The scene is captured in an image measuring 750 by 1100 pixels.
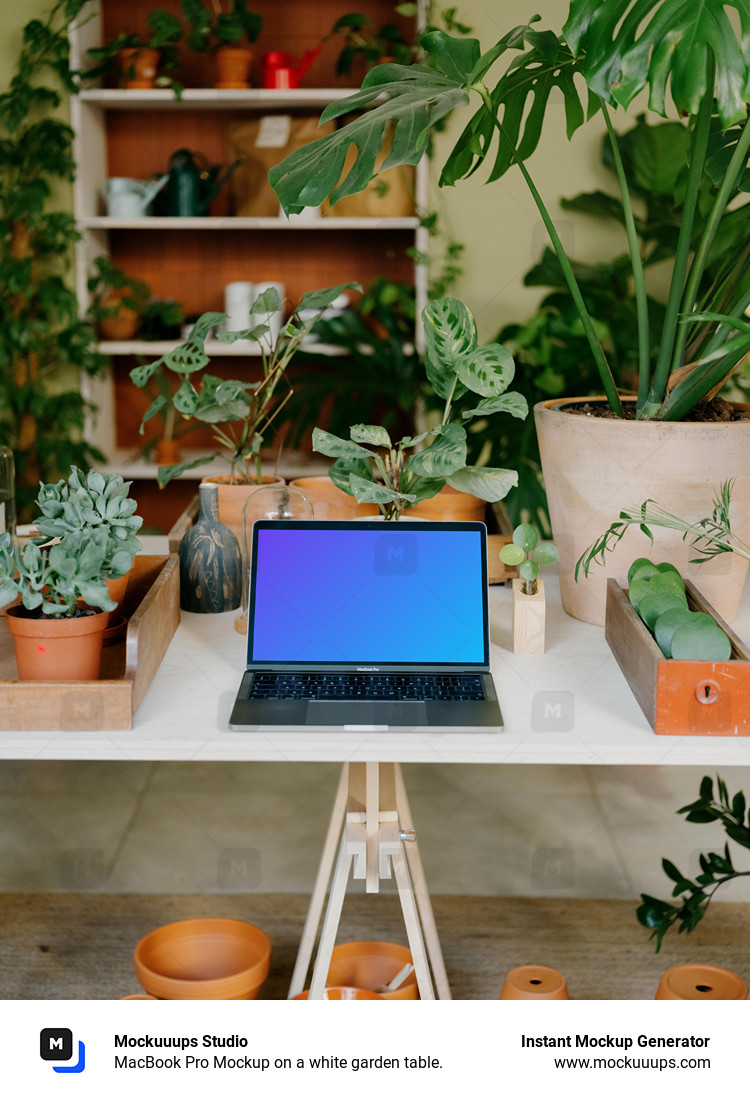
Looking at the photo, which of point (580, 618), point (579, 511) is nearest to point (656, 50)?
point (579, 511)

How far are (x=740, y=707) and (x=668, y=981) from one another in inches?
22.0

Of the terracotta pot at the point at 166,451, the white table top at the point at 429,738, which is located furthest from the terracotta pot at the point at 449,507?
the terracotta pot at the point at 166,451

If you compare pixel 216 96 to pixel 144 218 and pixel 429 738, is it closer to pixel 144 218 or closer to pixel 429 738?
pixel 144 218

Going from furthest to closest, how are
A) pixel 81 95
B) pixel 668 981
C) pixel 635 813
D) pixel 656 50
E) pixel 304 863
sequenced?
pixel 81 95, pixel 635 813, pixel 304 863, pixel 668 981, pixel 656 50

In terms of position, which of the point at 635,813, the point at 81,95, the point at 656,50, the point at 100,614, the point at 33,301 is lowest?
the point at 635,813

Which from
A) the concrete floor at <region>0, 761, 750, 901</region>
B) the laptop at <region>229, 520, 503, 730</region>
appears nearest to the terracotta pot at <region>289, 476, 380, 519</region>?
the laptop at <region>229, 520, 503, 730</region>

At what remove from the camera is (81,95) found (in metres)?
3.37

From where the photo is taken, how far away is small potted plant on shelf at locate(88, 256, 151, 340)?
348 centimetres

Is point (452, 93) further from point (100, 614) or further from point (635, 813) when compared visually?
point (635, 813)

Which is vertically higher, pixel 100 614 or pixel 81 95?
pixel 81 95

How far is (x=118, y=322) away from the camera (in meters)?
3.55

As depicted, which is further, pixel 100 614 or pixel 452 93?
pixel 452 93

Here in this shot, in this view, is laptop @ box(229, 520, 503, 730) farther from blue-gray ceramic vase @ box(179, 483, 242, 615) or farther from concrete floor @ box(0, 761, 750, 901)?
concrete floor @ box(0, 761, 750, 901)
